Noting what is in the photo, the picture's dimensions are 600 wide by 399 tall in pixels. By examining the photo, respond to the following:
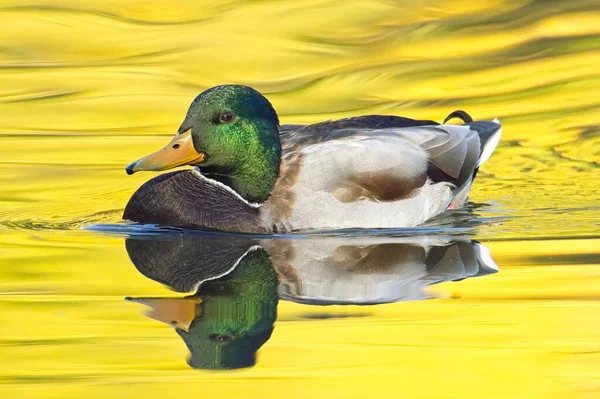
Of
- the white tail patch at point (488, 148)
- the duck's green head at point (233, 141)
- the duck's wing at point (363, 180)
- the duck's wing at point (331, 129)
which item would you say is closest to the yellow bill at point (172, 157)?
the duck's green head at point (233, 141)

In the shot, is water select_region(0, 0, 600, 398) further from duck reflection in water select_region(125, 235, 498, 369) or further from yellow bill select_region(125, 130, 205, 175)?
yellow bill select_region(125, 130, 205, 175)

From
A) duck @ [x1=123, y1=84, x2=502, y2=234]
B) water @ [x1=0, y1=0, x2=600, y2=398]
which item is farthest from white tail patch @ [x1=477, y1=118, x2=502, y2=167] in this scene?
duck @ [x1=123, y1=84, x2=502, y2=234]

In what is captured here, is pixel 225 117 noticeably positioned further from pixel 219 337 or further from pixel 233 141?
pixel 219 337

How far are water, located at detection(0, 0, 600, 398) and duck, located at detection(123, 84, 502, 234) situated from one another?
19 centimetres

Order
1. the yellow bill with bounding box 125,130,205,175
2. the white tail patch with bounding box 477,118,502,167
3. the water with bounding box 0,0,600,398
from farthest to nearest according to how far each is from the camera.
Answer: the white tail patch with bounding box 477,118,502,167 → the yellow bill with bounding box 125,130,205,175 → the water with bounding box 0,0,600,398

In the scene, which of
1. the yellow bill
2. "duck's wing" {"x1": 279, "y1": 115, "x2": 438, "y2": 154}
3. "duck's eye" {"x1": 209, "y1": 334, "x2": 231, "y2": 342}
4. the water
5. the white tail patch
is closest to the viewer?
the water

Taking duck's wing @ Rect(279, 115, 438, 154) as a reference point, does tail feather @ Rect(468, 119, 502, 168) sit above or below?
below

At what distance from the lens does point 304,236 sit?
849cm

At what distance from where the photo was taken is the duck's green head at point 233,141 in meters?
8.57

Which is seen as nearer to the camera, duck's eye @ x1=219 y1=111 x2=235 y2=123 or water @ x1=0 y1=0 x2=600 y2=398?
water @ x1=0 y1=0 x2=600 y2=398

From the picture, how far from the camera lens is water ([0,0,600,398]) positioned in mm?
5652

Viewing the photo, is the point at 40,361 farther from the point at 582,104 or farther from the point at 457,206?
the point at 582,104

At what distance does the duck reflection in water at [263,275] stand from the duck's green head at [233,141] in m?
0.50

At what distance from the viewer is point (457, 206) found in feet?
31.5
